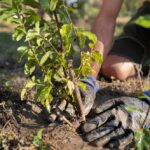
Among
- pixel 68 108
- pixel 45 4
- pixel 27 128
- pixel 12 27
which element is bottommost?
pixel 12 27

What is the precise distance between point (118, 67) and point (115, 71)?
0.07 m

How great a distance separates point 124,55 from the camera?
413 cm

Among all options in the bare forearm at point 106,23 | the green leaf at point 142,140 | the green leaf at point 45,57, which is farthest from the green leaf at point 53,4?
the bare forearm at point 106,23

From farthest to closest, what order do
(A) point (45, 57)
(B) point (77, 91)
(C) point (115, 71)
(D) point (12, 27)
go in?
1. (D) point (12, 27)
2. (C) point (115, 71)
3. (B) point (77, 91)
4. (A) point (45, 57)

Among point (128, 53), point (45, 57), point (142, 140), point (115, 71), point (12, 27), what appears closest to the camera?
point (142, 140)

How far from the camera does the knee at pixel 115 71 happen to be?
3.83 metres

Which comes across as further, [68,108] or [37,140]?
[68,108]

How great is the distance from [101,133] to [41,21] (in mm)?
710

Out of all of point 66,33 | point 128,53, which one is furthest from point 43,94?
point 128,53

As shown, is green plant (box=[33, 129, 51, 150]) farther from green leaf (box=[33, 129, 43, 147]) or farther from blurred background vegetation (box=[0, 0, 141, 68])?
blurred background vegetation (box=[0, 0, 141, 68])

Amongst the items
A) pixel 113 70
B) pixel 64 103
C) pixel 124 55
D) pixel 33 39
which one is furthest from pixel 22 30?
pixel 124 55

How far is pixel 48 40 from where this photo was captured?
7.78 feet

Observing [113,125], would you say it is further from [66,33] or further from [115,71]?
[115,71]

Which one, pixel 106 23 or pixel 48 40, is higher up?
pixel 48 40
